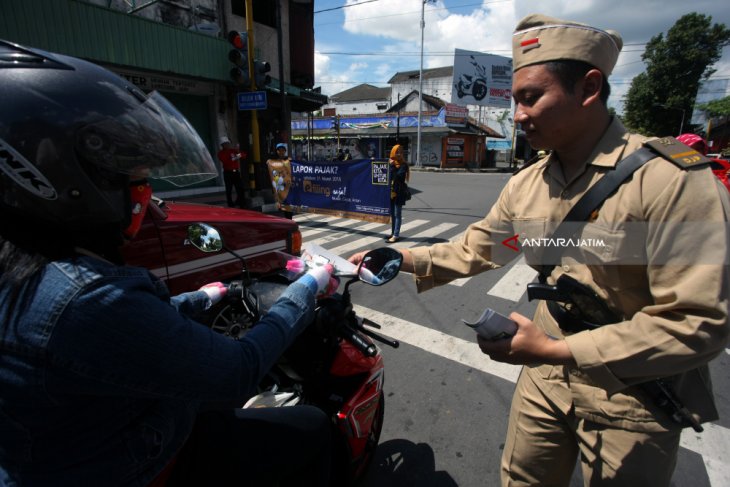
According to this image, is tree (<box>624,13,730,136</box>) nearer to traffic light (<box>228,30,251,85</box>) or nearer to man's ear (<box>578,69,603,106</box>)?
traffic light (<box>228,30,251,85</box>)

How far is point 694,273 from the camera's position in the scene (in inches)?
38.8

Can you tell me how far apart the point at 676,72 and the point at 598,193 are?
5400cm

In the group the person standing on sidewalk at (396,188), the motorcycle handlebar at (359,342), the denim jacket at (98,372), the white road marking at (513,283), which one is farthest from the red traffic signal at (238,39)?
the denim jacket at (98,372)

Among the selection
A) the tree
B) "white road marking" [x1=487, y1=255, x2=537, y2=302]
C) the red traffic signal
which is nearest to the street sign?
the red traffic signal

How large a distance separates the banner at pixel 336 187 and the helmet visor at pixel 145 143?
6732 mm

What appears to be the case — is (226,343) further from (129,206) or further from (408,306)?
(408,306)

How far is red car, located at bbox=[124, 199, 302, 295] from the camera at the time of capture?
2781 mm

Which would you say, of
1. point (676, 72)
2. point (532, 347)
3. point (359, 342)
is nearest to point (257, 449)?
point (359, 342)

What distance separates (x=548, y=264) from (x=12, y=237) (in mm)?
1577

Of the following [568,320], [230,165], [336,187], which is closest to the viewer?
[568,320]

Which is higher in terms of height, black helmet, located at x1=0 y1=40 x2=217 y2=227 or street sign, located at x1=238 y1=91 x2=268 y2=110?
street sign, located at x1=238 y1=91 x2=268 y2=110

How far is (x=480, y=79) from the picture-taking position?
110ft

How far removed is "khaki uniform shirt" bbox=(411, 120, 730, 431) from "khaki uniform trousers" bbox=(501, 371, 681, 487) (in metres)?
0.05

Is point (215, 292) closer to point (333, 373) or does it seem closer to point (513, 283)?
point (333, 373)
